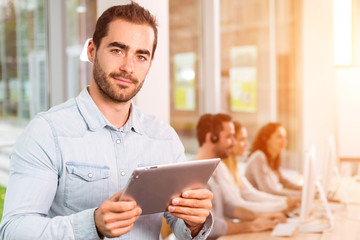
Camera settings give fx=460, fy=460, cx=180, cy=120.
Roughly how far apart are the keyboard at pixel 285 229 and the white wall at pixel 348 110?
0.55 m

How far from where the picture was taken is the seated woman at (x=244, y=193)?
3172 mm

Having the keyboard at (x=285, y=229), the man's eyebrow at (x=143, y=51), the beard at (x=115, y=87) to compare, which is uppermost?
the man's eyebrow at (x=143, y=51)

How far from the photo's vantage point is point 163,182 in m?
1.26

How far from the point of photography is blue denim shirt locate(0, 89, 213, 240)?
1285 millimetres

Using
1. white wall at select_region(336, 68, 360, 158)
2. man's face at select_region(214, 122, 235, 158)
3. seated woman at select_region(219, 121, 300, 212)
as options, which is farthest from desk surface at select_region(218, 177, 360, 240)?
man's face at select_region(214, 122, 235, 158)

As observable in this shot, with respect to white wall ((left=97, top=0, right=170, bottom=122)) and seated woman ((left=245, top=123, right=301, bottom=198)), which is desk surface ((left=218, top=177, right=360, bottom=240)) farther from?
white wall ((left=97, top=0, right=170, bottom=122))

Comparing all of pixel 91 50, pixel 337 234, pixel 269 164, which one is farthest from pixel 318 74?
pixel 91 50

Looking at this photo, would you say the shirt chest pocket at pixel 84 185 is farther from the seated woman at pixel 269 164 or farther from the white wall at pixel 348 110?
the seated woman at pixel 269 164

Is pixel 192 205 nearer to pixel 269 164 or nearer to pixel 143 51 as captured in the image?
pixel 143 51

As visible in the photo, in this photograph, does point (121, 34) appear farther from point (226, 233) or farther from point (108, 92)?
point (226, 233)

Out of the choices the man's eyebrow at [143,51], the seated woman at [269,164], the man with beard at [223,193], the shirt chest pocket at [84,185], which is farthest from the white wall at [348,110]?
the shirt chest pocket at [84,185]

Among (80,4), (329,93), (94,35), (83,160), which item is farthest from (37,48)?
(329,93)

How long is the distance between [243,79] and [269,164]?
94.4 inches

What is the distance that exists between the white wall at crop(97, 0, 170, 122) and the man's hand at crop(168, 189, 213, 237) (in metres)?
1.13
